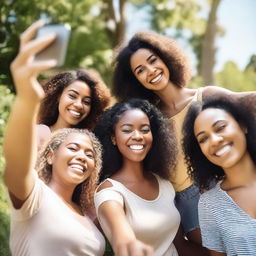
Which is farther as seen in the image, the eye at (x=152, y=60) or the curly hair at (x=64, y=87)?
the curly hair at (x=64, y=87)

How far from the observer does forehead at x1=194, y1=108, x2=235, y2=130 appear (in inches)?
118

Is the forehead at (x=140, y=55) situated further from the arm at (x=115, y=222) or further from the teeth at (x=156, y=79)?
the arm at (x=115, y=222)

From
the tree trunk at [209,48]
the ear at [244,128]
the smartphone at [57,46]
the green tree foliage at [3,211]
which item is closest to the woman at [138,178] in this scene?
the ear at [244,128]

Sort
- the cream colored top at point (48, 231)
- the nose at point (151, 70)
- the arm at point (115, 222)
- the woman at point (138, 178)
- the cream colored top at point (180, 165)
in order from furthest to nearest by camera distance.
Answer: the nose at point (151, 70)
the cream colored top at point (180, 165)
the woman at point (138, 178)
the cream colored top at point (48, 231)
the arm at point (115, 222)

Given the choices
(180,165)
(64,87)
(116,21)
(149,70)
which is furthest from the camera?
(116,21)

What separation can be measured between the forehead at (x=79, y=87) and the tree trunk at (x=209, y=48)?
8983mm

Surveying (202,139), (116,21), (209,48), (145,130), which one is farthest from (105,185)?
(116,21)

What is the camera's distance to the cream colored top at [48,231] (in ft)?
8.55

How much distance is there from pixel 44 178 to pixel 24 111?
59.5 inches

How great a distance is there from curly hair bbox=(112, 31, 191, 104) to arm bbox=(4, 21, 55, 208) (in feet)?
7.69

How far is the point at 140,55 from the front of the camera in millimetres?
4078

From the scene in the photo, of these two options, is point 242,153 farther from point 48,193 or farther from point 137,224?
point 48,193

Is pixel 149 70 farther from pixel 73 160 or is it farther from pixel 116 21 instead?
pixel 116 21

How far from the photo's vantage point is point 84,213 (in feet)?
10.8
